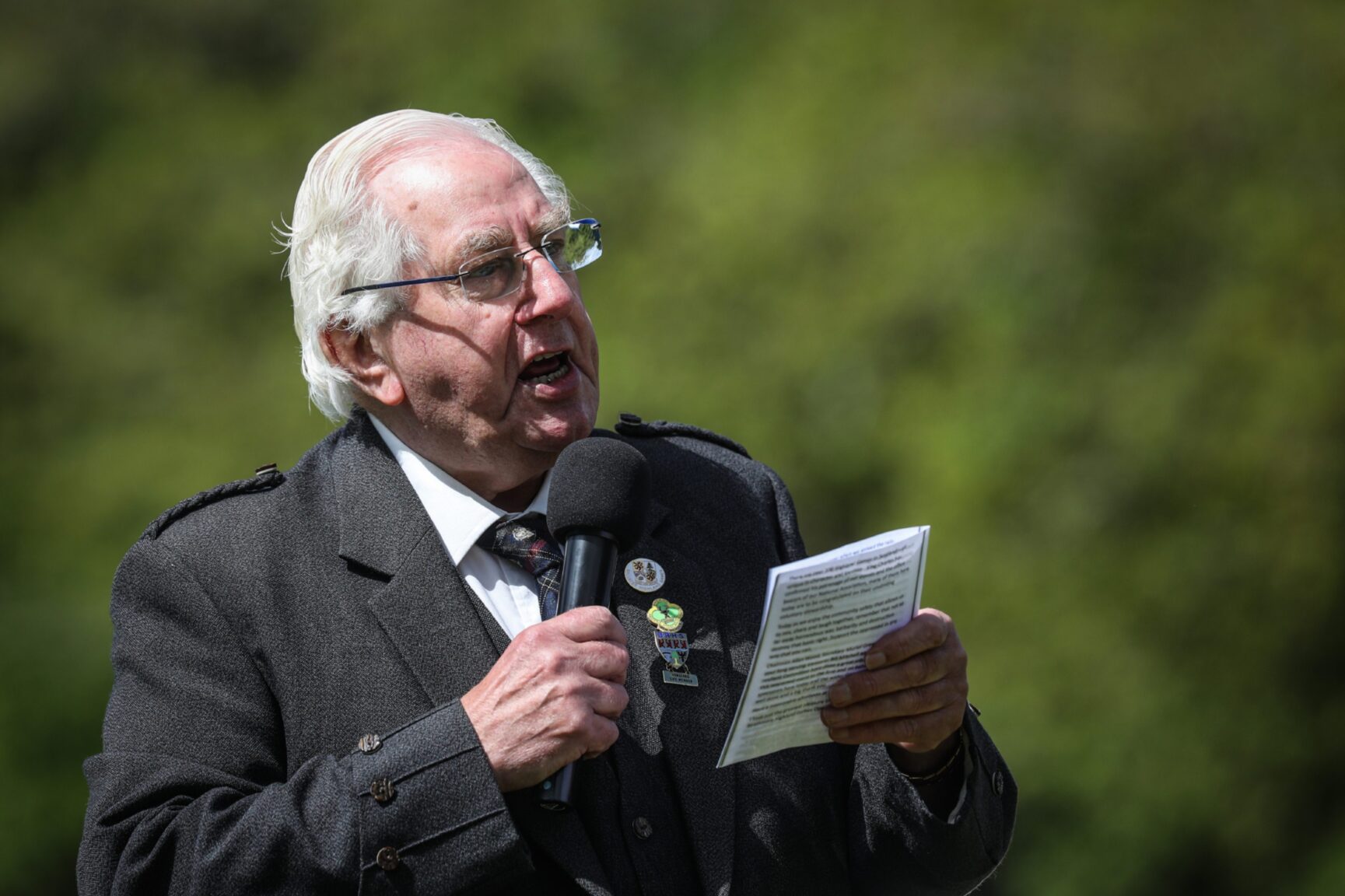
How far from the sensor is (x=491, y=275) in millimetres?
2963

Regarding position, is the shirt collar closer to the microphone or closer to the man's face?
the man's face

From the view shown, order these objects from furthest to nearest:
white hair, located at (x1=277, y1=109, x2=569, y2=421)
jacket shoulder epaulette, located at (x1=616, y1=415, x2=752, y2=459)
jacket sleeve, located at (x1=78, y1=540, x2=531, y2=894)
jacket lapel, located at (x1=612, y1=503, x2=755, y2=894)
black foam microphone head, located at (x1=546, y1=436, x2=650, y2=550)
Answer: jacket shoulder epaulette, located at (x1=616, y1=415, x2=752, y2=459)
white hair, located at (x1=277, y1=109, x2=569, y2=421)
jacket lapel, located at (x1=612, y1=503, x2=755, y2=894)
black foam microphone head, located at (x1=546, y1=436, x2=650, y2=550)
jacket sleeve, located at (x1=78, y1=540, x2=531, y2=894)

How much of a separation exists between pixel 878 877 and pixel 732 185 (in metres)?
3.36

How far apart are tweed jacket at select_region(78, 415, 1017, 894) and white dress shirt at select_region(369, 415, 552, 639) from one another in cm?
6

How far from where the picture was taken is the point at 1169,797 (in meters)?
5.35

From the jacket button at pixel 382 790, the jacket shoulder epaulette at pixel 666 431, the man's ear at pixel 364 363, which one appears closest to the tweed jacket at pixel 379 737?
the jacket button at pixel 382 790

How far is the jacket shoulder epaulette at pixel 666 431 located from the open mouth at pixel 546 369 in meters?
0.42

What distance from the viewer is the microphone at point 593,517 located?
245 cm

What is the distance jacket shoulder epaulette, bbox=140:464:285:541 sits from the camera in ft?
9.39

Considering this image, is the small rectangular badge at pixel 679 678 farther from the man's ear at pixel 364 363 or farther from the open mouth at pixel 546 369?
the man's ear at pixel 364 363

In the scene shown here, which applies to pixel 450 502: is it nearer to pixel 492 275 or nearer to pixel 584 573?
pixel 492 275

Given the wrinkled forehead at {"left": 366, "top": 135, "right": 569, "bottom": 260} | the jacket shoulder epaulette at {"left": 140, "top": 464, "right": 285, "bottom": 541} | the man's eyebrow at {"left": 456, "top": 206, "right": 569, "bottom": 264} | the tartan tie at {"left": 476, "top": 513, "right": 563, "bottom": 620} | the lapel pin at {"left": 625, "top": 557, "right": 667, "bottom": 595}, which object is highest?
the wrinkled forehead at {"left": 366, "top": 135, "right": 569, "bottom": 260}

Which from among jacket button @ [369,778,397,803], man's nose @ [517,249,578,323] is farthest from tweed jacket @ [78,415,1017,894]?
man's nose @ [517,249,578,323]

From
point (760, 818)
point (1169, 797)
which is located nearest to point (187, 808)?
point (760, 818)
